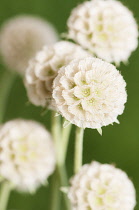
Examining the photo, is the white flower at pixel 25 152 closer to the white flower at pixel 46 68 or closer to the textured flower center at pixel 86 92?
the white flower at pixel 46 68

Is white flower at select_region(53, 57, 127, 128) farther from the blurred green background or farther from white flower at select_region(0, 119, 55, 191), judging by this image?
the blurred green background

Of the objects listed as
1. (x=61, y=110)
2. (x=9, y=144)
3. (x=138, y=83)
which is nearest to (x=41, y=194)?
(x=138, y=83)

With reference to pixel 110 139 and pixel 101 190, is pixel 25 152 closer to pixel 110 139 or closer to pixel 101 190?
pixel 101 190

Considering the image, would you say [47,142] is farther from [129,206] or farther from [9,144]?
[129,206]

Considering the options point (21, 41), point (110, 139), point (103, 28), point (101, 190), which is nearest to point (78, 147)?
point (101, 190)

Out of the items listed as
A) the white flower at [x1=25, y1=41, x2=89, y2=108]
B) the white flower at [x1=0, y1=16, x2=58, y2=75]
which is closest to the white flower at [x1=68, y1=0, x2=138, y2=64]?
the white flower at [x1=25, y1=41, x2=89, y2=108]

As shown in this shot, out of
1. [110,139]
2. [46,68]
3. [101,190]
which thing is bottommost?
[101,190]
